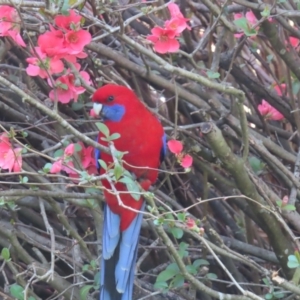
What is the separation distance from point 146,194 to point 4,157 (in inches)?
15.0

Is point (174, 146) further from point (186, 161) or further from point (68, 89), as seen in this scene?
point (68, 89)

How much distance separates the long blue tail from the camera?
5.66 feet

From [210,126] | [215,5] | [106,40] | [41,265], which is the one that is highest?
[215,5]

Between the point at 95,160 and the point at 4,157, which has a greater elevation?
the point at 4,157

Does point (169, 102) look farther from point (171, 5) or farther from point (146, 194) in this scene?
point (146, 194)

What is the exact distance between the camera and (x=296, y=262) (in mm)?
1420

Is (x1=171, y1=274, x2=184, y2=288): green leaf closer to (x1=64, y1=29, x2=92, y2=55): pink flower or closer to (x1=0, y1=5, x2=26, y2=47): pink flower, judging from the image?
(x1=64, y1=29, x2=92, y2=55): pink flower

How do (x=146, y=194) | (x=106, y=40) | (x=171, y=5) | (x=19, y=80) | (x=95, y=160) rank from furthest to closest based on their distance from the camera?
1. (x=106, y=40)
2. (x=19, y=80)
3. (x=95, y=160)
4. (x=171, y=5)
5. (x=146, y=194)

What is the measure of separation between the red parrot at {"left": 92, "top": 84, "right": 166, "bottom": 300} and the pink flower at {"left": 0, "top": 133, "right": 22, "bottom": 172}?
12.3 inches

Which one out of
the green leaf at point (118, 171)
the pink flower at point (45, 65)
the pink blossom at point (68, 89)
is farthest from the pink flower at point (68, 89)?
the green leaf at point (118, 171)

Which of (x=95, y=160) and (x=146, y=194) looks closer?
(x=146, y=194)

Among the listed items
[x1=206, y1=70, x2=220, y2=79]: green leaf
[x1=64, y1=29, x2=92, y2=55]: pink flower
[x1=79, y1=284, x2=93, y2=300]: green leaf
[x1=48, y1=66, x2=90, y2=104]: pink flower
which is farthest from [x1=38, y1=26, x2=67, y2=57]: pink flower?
[x1=79, y1=284, x2=93, y2=300]: green leaf

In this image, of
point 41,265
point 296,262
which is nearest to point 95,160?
point 41,265

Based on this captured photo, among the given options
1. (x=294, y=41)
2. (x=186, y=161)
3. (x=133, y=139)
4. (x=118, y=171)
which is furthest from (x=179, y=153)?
(x=294, y=41)
